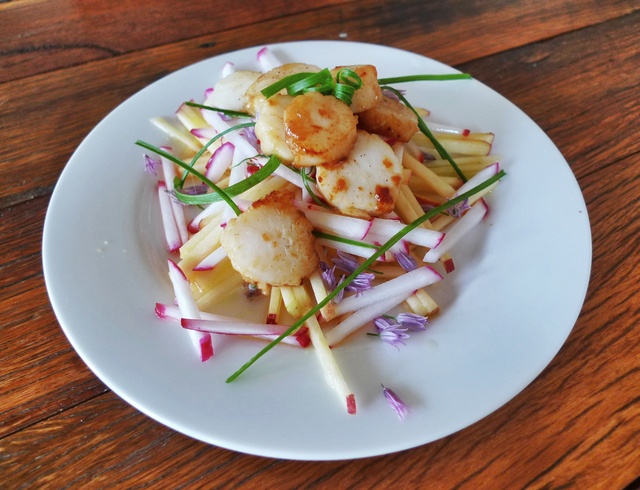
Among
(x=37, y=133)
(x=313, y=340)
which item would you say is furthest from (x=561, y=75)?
(x=37, y=133)

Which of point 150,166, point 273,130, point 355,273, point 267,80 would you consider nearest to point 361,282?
point 355,273

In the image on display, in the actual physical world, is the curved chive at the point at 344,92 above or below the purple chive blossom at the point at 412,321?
above

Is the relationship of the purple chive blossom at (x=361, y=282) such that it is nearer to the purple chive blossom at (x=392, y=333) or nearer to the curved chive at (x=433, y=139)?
the purple chive blossom at (x=392, y=333)

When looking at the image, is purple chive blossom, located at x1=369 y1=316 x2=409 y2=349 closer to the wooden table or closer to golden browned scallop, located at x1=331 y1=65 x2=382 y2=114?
the wooden table

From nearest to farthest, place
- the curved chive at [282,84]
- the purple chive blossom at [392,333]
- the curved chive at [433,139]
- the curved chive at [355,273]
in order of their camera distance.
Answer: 1. the curved chive at [355,273]
2. the purple chive blossom at [392,333]
3. the curved chive at [282,84]
4. the curved chive at [433,139]

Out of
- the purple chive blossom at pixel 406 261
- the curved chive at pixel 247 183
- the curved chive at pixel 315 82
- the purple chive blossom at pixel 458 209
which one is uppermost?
the curved chive at pixel 315 82

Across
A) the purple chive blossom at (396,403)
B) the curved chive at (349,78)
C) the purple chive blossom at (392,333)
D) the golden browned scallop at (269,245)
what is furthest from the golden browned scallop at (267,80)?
the purple chive blossom at (396,403)

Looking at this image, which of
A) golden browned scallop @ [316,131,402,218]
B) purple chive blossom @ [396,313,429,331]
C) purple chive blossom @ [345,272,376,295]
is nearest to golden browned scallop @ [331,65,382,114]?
golden browned scallop @ [316,131,402,218]

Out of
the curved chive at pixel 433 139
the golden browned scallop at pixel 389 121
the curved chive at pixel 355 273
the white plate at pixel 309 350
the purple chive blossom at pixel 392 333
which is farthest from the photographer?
the curved chive at pixel 433 139
